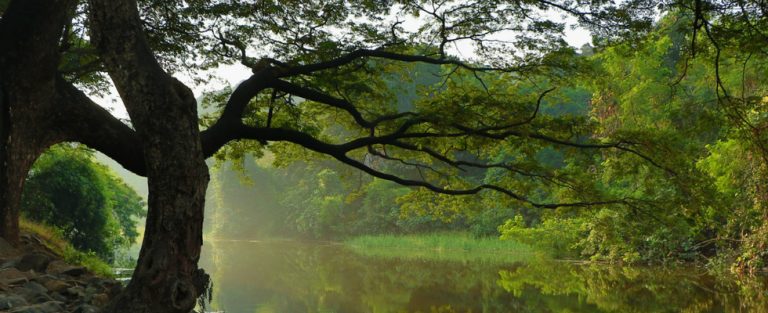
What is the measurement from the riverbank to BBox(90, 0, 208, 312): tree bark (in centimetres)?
87

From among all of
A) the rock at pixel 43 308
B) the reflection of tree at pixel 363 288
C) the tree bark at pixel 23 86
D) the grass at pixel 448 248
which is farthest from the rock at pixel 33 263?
the grass at pixel 448 248

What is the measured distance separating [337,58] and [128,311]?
17.2 ft

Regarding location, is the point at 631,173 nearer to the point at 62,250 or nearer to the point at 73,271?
the point at 73,271

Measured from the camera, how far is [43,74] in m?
7.48

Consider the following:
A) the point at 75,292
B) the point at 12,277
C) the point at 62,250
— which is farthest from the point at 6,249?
the point at 62,250

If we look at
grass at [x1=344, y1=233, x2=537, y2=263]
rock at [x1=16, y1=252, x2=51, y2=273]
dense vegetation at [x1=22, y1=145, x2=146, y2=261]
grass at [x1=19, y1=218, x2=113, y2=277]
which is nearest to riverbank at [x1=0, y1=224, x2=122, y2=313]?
rock at [x1=16, y1=252, x2=51, y2=273]

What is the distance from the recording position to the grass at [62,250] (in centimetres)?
967

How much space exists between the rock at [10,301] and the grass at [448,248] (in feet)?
60.7

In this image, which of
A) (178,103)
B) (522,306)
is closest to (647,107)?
(522,306)

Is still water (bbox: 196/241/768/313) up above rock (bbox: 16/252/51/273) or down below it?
below

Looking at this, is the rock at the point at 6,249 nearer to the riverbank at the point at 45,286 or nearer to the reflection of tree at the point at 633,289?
the riverbank at the point at 45,286

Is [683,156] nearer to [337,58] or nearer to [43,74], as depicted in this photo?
[337,58]

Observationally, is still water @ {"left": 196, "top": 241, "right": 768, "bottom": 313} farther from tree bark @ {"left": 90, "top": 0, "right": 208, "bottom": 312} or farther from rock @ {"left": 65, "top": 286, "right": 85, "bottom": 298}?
tree bark @ {"left": 90, "top": 0, "right": 208, "bottom": 312}

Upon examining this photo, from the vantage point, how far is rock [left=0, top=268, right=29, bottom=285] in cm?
613
